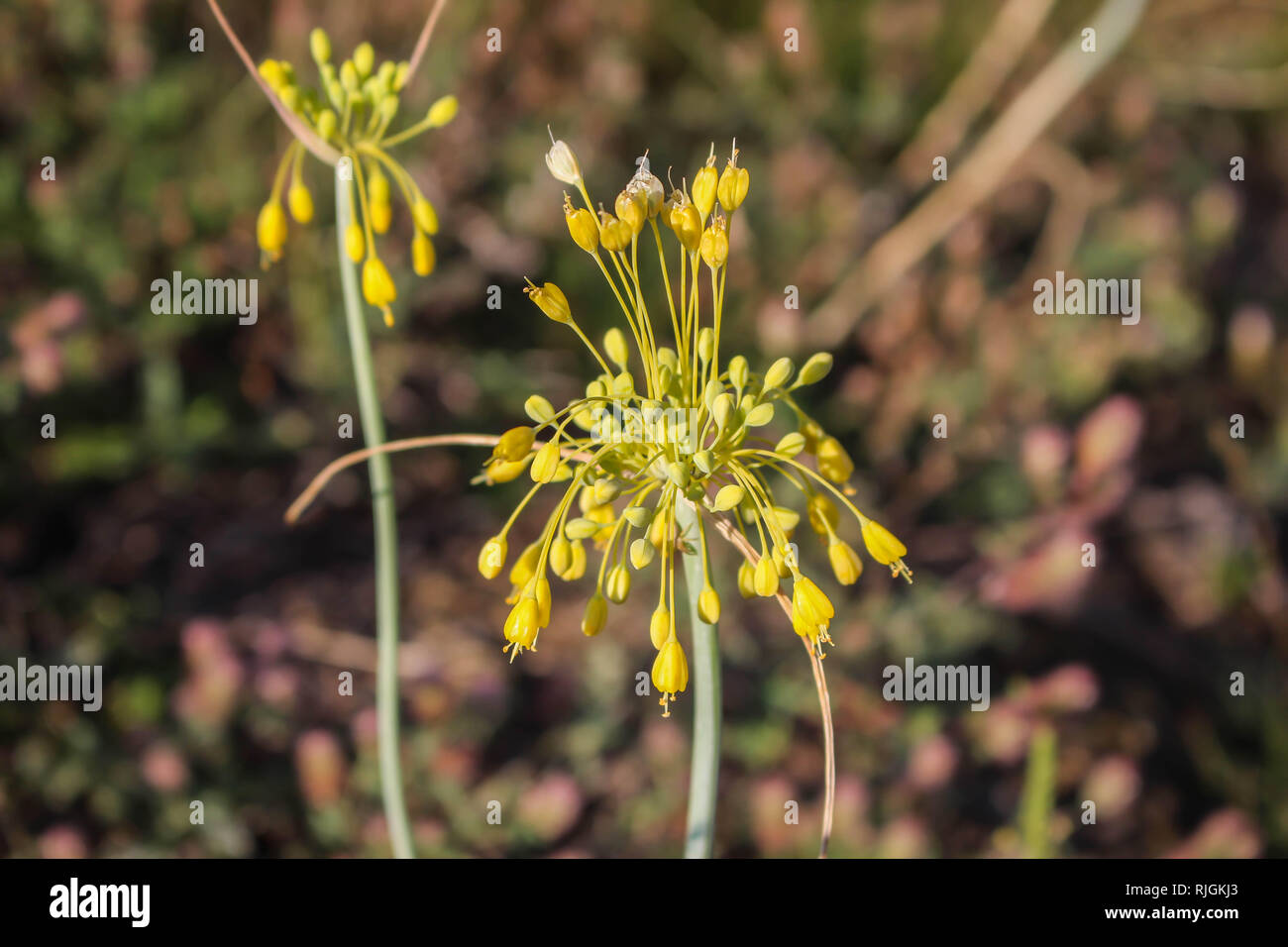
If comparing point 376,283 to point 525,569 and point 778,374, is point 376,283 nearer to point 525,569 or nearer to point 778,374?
point 525,569

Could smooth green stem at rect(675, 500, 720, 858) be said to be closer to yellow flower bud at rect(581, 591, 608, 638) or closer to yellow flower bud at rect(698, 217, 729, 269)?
yellow flower bud at rect(581, 591, 608, 638)

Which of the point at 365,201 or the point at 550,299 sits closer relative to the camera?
the point at 550,299

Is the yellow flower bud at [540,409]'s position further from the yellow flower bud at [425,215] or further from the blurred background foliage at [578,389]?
the blurred background foliage at [578,389]

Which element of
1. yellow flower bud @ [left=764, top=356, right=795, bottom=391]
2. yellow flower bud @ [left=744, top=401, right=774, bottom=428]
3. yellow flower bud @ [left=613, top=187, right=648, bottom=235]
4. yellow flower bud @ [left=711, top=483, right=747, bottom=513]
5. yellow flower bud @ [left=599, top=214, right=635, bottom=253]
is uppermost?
yellow flower bud @ [left=613, top=187, right=648, bottom=235]

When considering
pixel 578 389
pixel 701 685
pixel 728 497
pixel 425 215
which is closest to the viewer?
pixel 728 497

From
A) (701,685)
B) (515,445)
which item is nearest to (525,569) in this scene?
(515,445)

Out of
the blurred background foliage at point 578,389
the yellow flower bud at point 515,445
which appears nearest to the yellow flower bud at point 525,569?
the yellow flower bud at point 515,445

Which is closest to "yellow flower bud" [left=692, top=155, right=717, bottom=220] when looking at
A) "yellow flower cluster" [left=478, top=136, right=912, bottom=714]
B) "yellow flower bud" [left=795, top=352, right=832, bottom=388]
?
"yellow flower cluster" [left=478, top=136, right=912, bottom=714]
